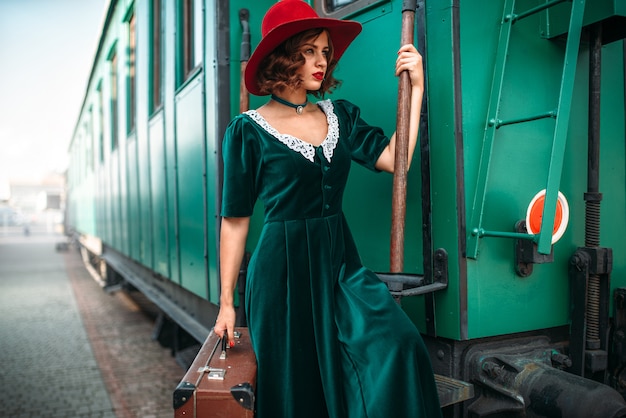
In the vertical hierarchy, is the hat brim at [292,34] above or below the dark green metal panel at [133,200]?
above

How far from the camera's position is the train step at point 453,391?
1885 mm

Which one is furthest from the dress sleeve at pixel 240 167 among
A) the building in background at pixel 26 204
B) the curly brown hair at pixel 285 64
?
the building in background at pixel 26 204

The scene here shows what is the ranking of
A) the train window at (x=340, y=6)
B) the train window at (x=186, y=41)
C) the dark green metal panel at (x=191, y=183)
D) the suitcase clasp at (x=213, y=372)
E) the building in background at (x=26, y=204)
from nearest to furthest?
the suitcase clasp at (x=213, y=372) < the train window at (x=340, y=6) < the dark green metal panel at (x=191, y=183) < the train window at (x=186, y=41) < the building in background at (x=26, y=204)

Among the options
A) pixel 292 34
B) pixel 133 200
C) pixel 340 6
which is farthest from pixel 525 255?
pixel 133 200

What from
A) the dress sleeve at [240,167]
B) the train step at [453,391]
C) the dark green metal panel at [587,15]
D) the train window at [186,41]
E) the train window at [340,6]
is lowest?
the train step at [453,391]

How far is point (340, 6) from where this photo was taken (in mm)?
2582

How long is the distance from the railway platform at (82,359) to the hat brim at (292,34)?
8.57ft

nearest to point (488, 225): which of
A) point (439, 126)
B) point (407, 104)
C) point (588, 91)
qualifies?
point (439, 126)

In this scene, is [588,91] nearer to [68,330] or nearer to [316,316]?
[316,316]

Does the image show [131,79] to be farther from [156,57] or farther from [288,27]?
[288,27]

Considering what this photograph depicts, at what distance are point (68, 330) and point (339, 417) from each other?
5.39 m

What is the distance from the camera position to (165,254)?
4.57 metres

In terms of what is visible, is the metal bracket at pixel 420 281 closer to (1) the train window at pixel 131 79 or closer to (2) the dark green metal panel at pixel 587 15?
(2) the dark green metal panel at pixel 587 15

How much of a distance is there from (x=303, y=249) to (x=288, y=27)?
0.70 meters
